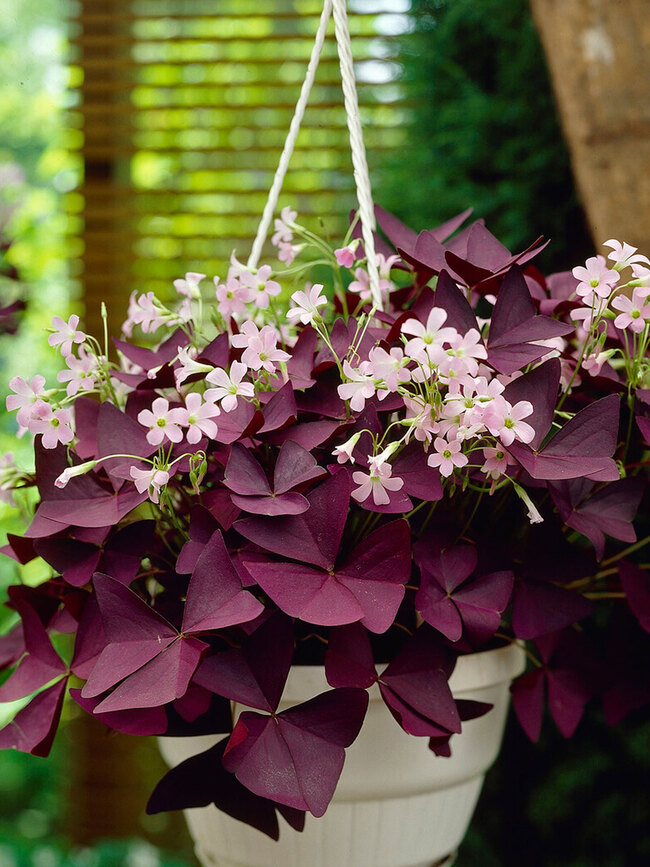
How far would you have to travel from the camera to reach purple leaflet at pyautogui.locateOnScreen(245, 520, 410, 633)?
1.53 ft

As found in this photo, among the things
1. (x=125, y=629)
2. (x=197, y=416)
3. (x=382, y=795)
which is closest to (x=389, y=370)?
(x=197, y=416)

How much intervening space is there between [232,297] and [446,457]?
27 centimetres

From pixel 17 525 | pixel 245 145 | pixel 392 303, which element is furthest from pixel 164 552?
pixel 245 145

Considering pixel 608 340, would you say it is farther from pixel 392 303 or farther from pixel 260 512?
pixel 260 512

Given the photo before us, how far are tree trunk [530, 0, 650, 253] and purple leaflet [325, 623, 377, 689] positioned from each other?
683mm

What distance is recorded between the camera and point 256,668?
0.52 meters

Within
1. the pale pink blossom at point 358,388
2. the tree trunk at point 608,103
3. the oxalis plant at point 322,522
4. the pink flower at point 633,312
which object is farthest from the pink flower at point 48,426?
the tree trunk at point 608,103

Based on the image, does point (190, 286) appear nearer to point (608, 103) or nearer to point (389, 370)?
point (389, 370)

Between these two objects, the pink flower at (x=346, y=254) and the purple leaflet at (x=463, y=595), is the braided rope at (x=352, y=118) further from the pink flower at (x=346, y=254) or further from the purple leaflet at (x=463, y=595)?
the purple leaflet at (x=463, y=595)

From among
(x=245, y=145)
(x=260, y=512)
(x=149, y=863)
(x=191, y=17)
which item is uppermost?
(x=191, y=17)

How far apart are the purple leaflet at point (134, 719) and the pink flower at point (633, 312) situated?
44cm

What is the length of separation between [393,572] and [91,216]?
176 cm

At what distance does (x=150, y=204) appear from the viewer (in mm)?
2012

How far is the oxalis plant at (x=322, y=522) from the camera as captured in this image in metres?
0.49
